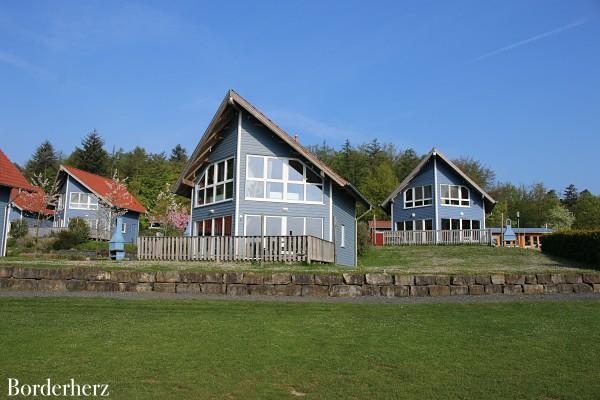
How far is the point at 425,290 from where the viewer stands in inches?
483

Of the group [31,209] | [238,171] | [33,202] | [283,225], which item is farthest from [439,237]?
[31,209]

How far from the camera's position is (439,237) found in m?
39.5

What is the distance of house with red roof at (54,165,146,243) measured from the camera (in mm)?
47531

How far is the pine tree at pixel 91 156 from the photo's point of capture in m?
80.4

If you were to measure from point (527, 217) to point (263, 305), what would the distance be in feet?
285

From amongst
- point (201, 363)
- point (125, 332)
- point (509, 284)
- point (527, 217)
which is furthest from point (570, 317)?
point (527, 217)

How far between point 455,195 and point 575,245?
1473 centimetres

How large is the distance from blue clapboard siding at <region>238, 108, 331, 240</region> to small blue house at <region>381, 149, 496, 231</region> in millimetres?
18738

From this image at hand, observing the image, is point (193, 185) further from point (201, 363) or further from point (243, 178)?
point (201, 363)

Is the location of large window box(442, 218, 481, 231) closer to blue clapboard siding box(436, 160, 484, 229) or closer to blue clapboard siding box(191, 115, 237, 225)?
blue clapboard siding box(436, 160, 484, 229)

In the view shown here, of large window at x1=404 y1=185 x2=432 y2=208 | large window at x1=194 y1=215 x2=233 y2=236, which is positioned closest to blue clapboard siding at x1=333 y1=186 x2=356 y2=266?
large window at x1=194 y1=215 x2=233 y2=236

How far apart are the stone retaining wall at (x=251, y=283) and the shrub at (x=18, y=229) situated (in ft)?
107

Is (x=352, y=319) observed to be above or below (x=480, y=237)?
below

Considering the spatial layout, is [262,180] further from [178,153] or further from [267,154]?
[178,153]
